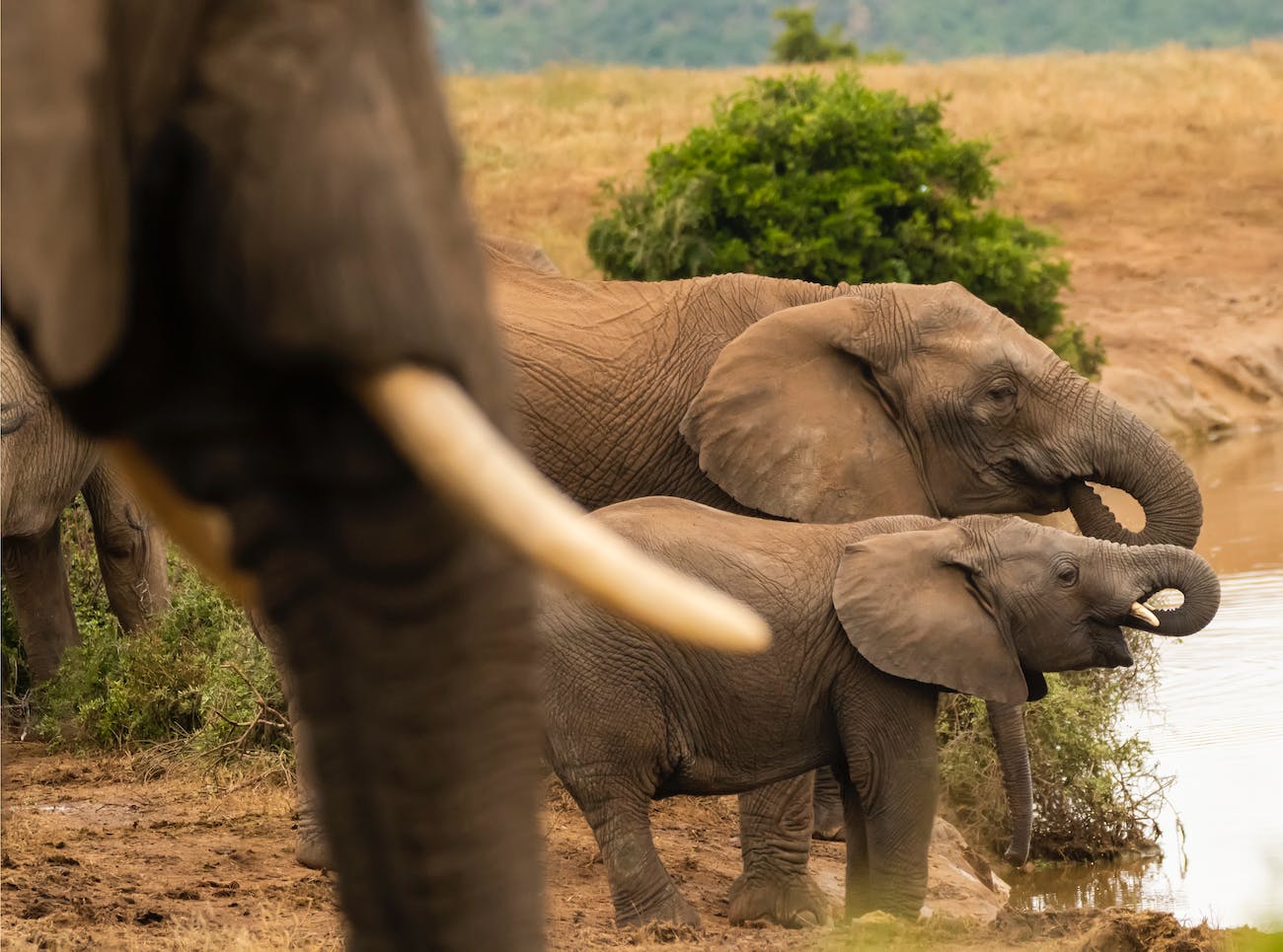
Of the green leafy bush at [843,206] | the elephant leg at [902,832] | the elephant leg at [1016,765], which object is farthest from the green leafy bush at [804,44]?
the elephant leg at [902,832]

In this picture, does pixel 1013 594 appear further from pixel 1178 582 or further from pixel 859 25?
pixel 859 25

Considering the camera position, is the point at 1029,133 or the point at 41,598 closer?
the point at 41,598

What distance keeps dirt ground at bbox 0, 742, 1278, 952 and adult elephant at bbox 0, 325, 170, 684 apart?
516 millimetres

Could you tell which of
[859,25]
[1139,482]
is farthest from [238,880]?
[859,25]

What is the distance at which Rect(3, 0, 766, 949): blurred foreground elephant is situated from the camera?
131 centimetres

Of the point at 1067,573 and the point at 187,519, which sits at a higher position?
the point at 1067,573

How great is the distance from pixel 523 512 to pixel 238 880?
164 inches

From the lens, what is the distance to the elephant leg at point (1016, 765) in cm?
569

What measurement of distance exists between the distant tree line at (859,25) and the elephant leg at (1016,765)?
260 feet

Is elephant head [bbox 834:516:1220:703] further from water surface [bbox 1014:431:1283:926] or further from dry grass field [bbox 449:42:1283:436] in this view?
dry grass field [bbox 449:42:1283:436]

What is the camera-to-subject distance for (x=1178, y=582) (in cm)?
516

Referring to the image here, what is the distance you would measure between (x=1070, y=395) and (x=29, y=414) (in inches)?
126

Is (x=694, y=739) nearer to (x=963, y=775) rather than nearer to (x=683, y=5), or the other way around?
(x=963, y=775)

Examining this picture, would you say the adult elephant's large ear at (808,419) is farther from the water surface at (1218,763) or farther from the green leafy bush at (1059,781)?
the water surface at (1218,763)
